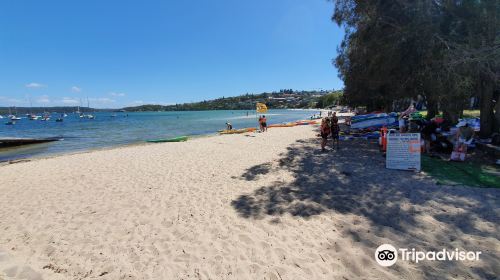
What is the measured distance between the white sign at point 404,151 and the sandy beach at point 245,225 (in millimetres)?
437

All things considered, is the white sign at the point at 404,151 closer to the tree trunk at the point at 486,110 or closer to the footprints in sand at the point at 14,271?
the tree trunk at the point at 486,110

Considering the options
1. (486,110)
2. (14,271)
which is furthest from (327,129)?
(14,271)

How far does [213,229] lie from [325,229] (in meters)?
1.94

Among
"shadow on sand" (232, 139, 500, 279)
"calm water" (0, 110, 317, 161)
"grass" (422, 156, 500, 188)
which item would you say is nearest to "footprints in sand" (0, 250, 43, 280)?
"shadow on sand" (232, 139, 500, 279)

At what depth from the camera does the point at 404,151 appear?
808 cm

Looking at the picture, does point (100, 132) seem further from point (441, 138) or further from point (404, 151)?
point (441, 138)

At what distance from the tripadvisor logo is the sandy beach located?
0.10m

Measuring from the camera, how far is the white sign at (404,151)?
7875mm

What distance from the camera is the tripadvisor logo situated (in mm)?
3609

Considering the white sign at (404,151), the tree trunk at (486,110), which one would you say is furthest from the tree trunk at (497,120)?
the white sign at (404,151)

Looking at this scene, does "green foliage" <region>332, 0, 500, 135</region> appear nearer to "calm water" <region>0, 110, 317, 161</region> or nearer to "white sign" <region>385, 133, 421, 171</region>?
"white sign" <region>385, 133, 421, 171</region>

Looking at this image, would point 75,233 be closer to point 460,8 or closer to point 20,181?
point 20,181

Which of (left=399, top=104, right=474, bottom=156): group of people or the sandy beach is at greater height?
(left=399, top=104, right=474, bottom=156): group of people

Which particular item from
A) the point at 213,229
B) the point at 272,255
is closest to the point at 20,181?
the point at 213,229
